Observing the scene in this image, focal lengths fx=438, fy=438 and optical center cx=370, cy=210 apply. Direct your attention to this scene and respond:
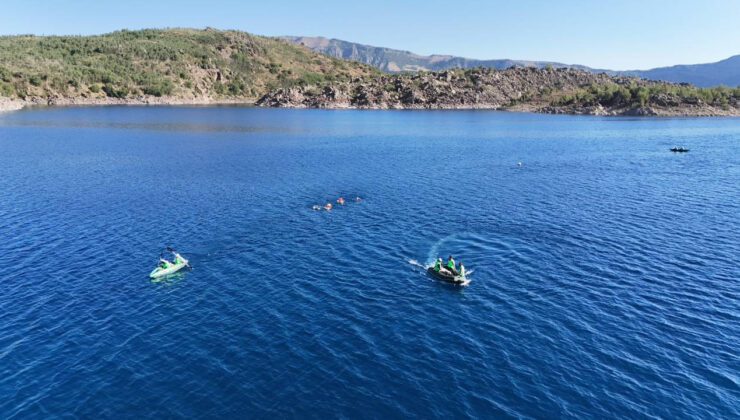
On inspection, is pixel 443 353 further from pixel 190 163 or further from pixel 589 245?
pixel 190 163

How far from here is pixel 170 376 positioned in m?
35.8

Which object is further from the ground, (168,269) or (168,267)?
(168,267)

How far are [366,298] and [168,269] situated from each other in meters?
25.0

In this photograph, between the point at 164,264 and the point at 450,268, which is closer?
the point at 450,268

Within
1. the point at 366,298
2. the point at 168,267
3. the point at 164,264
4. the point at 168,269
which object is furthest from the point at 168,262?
the point at 366,298

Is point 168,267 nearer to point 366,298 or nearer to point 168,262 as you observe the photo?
point 168,262

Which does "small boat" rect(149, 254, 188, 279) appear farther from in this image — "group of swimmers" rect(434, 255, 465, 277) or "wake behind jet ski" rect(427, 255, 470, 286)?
"group of swimmers" rect(434, 255, 465, 277)

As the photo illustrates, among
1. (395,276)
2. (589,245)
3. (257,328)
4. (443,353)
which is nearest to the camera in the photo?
(443,353)

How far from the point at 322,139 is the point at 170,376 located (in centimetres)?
14059

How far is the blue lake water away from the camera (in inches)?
1330

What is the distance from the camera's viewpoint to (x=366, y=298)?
4869 centimetres

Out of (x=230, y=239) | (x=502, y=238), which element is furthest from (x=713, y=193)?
(x=230, y=239)

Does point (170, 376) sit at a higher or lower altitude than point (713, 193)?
lower

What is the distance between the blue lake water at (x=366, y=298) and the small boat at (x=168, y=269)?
1.67 m
